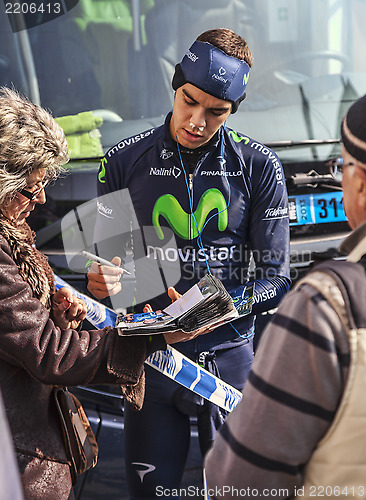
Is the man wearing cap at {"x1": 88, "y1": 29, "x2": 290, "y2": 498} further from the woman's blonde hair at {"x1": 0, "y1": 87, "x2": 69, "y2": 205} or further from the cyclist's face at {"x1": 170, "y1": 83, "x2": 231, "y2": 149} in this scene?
the woman's blonde hair at {"x1": 0, "y1": 87, "x2": 69, "y2": 205}

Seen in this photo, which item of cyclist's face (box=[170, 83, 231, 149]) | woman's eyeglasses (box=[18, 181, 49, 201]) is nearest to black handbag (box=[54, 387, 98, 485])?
woman's eyeglasses (box=[18, 181, 49, 201])

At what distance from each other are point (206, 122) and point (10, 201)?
91 cm

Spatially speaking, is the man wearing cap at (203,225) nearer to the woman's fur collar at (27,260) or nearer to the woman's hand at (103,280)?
the woman's hand at (103,280)

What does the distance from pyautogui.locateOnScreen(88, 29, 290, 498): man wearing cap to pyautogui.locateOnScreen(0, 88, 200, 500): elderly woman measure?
0.61 meters

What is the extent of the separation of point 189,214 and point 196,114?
397 millimetres

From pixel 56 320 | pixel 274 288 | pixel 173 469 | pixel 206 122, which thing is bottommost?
pixel 173 469

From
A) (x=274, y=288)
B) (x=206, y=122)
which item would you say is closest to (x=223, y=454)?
(x=274, y=288)

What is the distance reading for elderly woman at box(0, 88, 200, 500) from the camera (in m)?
1.72

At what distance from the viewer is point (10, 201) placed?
1839 millimetres

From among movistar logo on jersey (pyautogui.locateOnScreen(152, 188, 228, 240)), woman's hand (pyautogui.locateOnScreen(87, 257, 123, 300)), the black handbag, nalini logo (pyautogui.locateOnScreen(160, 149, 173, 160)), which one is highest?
nalini logo (pyautogui.locateOnScreen(160, 149, 173, 160))

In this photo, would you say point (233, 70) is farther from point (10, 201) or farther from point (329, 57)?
point (329, 57)

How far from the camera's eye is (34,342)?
1714mm

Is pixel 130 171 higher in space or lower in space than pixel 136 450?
higher

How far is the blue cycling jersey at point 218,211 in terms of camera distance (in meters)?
2.51
